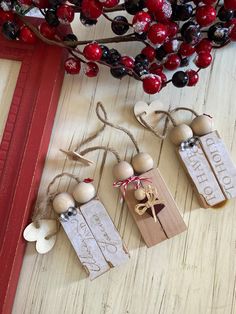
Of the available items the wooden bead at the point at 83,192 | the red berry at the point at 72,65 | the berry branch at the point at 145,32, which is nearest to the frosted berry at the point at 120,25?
the berry branch at the point at 145,32

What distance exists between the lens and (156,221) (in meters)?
0.74

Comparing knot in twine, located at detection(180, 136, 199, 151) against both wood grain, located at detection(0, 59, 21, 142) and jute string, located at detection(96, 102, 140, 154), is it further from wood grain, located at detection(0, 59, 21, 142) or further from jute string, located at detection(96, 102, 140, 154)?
wood grain, located at detection(0, 59, 21, 142)

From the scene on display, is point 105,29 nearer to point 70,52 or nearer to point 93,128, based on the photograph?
point 70,52

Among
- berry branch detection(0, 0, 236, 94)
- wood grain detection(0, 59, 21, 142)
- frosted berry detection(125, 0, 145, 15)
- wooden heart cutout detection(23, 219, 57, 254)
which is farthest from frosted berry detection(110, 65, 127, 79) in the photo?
wooden heart cutout detection(23, 219, 57, 254)

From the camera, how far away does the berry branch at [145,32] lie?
28.6 inches

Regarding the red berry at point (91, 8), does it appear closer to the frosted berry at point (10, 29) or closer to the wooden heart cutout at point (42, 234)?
the frosted berry at point (10, 29)

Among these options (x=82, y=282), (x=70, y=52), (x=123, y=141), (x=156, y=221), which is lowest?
(x=82, y=282)

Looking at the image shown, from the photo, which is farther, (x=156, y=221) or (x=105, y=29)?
(x=105, y=29)

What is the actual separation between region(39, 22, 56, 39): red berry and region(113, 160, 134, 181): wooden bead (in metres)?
0.29

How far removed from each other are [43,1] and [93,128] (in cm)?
26

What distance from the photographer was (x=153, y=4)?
0.70m

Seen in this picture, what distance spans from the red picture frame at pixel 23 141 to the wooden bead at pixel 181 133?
0.84 feet

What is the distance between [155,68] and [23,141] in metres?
0.30

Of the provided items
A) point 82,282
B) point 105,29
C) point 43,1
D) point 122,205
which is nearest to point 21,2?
point 43,1
